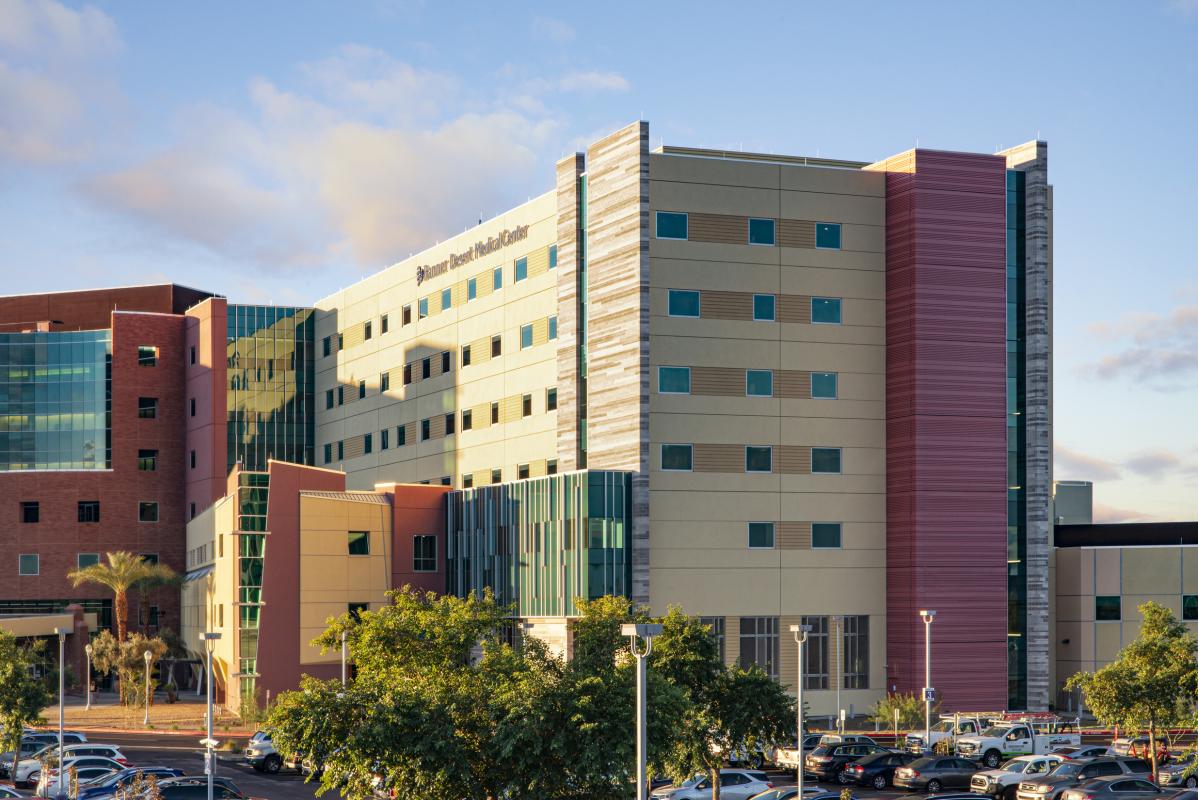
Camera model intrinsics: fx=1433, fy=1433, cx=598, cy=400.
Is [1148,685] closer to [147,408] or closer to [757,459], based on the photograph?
[757,459]

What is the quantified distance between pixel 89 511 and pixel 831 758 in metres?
80.5

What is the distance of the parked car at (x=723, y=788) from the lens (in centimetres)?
5103

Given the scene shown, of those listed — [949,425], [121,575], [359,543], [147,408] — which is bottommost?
[121,575]

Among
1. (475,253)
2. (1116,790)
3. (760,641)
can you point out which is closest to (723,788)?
(1116,790)

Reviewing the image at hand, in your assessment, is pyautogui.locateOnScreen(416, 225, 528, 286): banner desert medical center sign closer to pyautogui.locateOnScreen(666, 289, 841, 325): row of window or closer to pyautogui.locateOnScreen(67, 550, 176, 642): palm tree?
pyautogui.locateOnScreen(666, 289, 841, 325): row of window

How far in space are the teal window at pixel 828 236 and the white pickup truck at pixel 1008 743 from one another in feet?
91.9

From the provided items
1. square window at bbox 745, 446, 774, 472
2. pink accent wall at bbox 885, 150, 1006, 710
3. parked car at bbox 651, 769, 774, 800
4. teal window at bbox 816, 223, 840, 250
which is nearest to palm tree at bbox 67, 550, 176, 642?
square window at bbox 745, 446, 774, 472

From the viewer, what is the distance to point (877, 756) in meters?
58.1

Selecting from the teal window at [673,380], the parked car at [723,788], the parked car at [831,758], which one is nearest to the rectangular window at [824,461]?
the teal window at [673,380]

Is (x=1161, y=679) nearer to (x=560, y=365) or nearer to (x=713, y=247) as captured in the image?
(x=713, y=247)

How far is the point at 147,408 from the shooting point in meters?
123

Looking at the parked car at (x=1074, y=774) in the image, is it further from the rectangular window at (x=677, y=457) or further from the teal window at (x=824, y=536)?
the rectangular window at (x=677, y=457)

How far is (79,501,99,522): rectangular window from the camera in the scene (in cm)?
12012

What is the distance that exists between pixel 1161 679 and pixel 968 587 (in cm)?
2397
